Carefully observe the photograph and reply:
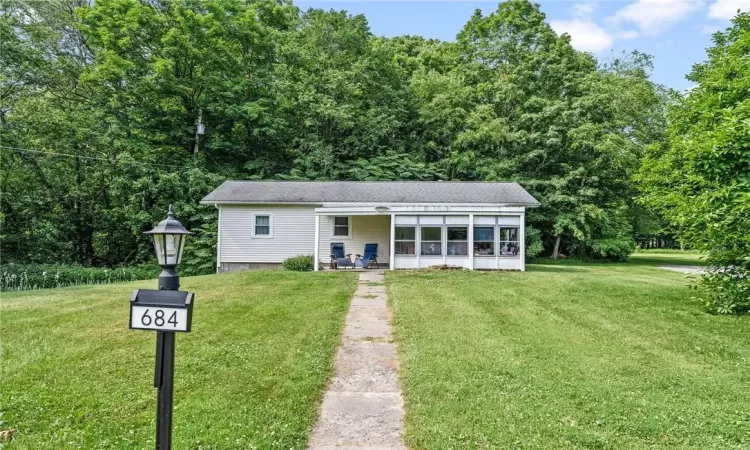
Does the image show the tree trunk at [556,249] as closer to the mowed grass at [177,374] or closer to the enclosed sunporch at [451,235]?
the enclosed sunporch at [451,235]

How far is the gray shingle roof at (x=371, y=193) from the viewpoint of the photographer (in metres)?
16.6

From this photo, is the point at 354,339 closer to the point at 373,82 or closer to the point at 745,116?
the point at 745,116

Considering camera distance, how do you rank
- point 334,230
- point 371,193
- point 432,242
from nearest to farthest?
point 432,242 < point 334,230 < point 371,193

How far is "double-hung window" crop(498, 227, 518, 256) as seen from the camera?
1588 centimetres

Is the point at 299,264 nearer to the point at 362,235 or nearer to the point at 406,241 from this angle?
the point at 362,235

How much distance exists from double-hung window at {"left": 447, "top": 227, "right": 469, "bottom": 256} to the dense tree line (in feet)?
25.8

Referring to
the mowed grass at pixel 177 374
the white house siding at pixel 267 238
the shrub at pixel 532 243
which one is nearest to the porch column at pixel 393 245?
the white house siding at pixel 267 238

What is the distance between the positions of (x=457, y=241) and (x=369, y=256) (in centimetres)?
323

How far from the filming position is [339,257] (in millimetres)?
16547

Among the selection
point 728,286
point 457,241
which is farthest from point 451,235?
point 728,286

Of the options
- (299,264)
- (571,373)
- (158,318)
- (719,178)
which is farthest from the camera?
(299,264)

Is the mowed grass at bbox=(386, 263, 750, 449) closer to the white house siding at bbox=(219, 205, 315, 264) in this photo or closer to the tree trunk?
the white house siding at bbox=(219, 205, 315, 264)

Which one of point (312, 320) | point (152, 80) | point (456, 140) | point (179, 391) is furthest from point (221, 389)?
point (456, 140)

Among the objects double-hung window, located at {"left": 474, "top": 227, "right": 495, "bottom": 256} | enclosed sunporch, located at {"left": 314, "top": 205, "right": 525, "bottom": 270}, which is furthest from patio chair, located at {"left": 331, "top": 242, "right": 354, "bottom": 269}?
double-hung window, located at {"left": 474, "top": 227, "right": 495, "bottom": 256}
